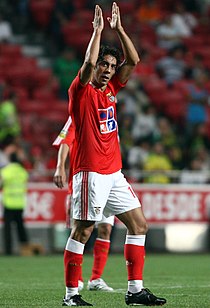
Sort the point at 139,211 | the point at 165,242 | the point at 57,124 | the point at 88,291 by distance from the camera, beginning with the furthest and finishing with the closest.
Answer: the point at 57,124, the point at 165,242, the point at 88,291, the point at 139,211

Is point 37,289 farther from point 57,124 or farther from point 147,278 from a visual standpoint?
point 57,124

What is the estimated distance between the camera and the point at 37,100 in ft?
64.5

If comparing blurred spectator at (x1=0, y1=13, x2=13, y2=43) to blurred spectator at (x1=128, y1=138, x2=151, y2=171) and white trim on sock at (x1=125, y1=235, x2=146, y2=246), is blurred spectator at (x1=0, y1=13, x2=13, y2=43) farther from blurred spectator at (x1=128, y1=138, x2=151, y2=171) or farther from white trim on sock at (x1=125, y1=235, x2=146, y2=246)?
white trim on sock at (x1=125, y1=235, x2=146, y2=246)

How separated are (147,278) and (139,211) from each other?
10.8ft

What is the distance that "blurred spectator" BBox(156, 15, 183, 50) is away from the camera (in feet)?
74.0

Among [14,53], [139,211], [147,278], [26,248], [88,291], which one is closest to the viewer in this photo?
[139,211]

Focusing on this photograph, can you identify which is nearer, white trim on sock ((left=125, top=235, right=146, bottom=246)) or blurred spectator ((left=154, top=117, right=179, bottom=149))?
white trim on sock ((left=125, top=235, right=146, bottom=246))

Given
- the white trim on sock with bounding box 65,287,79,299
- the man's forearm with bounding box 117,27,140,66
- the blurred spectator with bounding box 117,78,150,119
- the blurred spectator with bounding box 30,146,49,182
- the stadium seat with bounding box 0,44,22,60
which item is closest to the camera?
the white trim on sock with bounding box 65,287,79,299

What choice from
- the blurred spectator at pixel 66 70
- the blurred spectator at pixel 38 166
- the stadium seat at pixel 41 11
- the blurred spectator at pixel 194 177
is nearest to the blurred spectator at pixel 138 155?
the blurred spectator at pixel 194 177

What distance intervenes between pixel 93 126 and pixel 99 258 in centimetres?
227

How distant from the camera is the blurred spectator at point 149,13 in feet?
76.1

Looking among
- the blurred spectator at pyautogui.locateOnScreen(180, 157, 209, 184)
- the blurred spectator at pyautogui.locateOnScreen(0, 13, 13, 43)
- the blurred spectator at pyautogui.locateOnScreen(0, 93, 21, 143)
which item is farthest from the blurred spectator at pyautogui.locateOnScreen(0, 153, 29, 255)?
the blurred spectator at pyautogui.locateOnScreen(0, 13, 13, 43)

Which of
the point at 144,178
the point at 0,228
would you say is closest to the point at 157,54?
the point at 144,178

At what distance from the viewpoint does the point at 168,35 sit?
74.2ft
